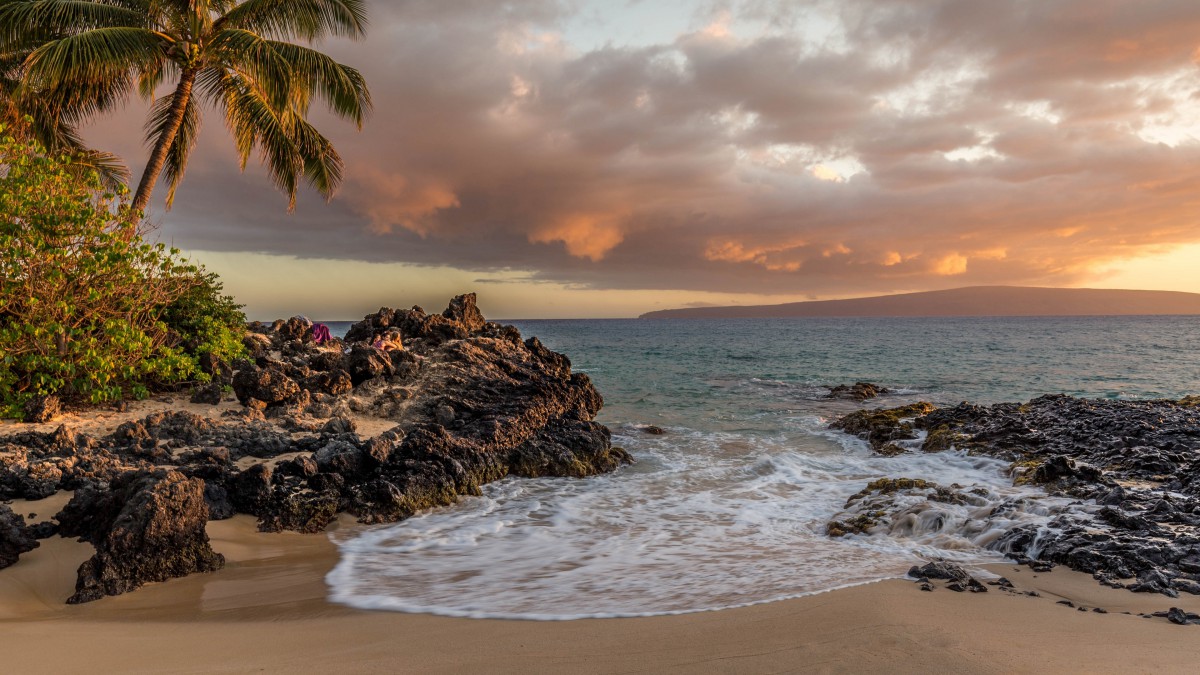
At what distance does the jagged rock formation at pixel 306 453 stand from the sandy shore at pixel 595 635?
58 cm

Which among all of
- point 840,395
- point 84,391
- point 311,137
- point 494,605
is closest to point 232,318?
point 84,391

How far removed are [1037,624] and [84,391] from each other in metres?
13.7

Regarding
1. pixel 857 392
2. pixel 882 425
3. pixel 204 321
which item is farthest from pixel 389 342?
pixel 857 392

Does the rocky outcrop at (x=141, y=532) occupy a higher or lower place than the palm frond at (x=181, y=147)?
lower

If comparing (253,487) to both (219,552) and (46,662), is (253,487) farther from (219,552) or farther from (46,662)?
(46,662)

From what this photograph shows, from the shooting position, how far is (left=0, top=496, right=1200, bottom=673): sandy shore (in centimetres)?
402

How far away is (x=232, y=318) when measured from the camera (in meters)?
15.3

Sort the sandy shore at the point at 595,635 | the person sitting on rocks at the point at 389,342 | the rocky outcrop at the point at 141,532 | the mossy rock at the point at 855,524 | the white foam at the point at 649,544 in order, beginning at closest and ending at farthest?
the sandy shore at the point at 595,635
the rocky outcrop at the point at 141,532
the white foam at the point at 649,544
the mossy rock at the point at 855,524
the person sitting on rocks at the point at 389,342

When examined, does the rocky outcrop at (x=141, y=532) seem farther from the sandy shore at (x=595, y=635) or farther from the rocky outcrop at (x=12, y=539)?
the rocky outcrop at (x=12, y=539)

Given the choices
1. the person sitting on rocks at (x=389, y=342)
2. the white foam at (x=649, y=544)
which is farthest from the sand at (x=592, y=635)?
the person sitting on rocks at (x=389, y=342)

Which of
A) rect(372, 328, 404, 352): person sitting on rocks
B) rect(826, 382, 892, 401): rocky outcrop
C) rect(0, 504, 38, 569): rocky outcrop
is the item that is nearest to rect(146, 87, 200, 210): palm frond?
rect(372, 328, 404, 352): person sitting on rocks

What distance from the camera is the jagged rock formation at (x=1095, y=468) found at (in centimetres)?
597

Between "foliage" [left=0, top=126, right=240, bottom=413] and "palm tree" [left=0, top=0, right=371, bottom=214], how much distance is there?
3.75 m

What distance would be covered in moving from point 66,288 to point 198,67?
851 centimetres
